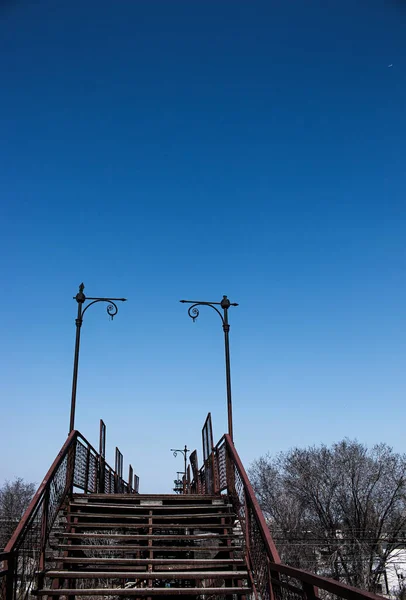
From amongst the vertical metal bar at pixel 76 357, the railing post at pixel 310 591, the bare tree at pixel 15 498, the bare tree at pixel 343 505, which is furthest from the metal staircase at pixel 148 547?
the bare tree at pixel 15 498

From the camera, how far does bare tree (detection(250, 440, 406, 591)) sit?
103 feet

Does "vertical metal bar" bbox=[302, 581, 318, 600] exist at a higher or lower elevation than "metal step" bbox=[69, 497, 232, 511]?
lower

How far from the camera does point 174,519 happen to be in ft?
27.2

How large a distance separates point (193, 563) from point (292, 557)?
2778 cm

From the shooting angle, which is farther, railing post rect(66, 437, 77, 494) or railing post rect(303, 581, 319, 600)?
railing post rect(66, 437, 77, 494)

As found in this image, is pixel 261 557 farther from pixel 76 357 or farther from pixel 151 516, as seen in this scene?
pixel 76 357

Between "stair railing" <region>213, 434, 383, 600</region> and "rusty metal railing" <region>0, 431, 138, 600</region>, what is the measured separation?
113 inches

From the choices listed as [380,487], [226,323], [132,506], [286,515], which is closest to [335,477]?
[380,487]

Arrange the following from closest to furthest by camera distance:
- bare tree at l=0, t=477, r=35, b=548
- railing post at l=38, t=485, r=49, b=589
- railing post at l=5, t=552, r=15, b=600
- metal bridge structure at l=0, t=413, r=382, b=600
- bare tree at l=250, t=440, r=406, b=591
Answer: railing post at l=5, t=552, r=15, b=600, metal bridge structure at l=0, t=413, r=382, b=600, railing post at l=38, t=485, r=49, b=589, bare tree at l=250, t=440, r=406, b=591, bare tree at l=0, t=477, r=35, b=548

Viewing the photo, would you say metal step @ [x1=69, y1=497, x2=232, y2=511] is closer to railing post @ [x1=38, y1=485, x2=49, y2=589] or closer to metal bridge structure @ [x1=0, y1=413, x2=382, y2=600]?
metal bridge structure @ [x1=0, y1=413, x2=382, y2=600]

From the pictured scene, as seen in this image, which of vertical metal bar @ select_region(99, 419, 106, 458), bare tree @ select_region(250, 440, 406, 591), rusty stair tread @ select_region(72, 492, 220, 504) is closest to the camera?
rusty stair tread @ select_region(72, 492, 220, 504)

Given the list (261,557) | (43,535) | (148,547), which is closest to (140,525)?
(148,547)

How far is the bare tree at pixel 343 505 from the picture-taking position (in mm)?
31531

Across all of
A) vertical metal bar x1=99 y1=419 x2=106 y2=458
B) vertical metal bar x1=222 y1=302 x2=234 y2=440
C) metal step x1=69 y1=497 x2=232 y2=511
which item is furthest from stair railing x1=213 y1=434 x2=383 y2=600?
vertical metal bar x1=99 y1=419 x2=106 y2=458
